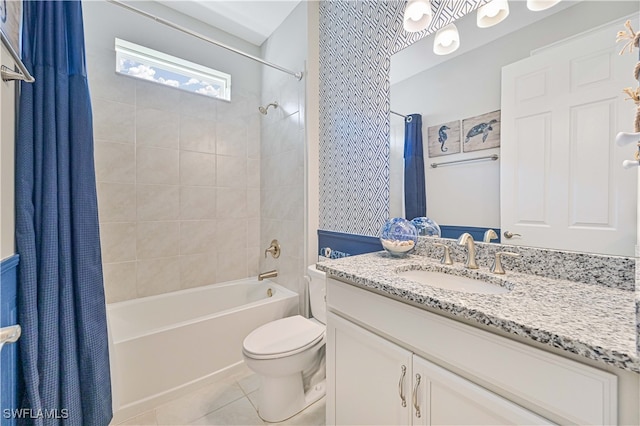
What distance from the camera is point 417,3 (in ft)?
4.17

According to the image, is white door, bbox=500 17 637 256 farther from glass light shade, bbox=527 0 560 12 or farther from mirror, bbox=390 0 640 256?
glass light shade, bbox=527 0 560 12

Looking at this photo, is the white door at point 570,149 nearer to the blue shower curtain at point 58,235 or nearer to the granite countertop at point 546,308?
the granite countertop at point 546,308

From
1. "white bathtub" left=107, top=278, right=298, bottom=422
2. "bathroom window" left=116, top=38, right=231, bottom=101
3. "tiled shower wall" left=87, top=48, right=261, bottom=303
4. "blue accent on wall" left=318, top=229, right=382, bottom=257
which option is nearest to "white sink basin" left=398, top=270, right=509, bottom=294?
"blue accent on wall" left=318, top=229, right=382, bottom=257

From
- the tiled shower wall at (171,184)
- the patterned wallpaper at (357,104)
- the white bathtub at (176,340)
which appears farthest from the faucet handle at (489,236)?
the tiled shower wall at (171,184)

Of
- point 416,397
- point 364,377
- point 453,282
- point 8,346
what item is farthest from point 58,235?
point 453,282

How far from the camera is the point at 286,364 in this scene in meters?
1.30

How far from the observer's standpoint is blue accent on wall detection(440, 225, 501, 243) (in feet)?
3.63

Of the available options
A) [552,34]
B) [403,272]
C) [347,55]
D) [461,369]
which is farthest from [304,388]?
[347,55]

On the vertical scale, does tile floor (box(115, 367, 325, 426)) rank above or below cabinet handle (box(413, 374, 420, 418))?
below

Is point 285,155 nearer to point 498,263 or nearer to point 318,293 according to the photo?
point 318,293

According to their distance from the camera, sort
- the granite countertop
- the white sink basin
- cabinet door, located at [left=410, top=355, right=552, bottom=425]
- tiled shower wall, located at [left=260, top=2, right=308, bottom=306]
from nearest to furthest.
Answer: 1. the granite countertop
2. cabinet door, located at [left=410, top=355, right=552, bottom=425]
3. the white sink basin
4. tiled shower wall, located at [left=260, top=2, right=308, bottom=306]

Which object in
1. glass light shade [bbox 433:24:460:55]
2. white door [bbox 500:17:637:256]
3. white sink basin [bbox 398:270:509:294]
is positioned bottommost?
white sink basin [bbox 398:270:509:294]

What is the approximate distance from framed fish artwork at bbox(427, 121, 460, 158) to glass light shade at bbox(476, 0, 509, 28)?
0.41m

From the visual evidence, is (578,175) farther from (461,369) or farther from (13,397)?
(13,397)
